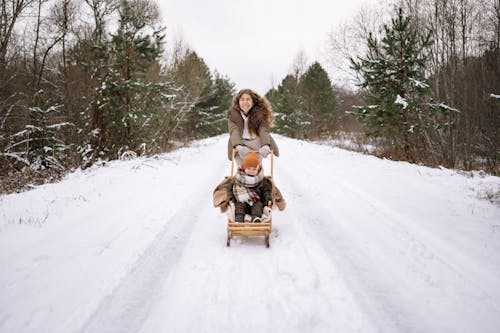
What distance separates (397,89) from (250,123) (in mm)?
7998

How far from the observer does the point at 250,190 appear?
12.0ft

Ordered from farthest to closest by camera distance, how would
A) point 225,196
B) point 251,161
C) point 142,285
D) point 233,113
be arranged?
point 233,113 < point 225,196 < point 251,161 < point 142,285

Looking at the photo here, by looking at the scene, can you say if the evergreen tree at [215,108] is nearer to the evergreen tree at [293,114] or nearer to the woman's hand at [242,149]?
the evergreen tree at [293,114]

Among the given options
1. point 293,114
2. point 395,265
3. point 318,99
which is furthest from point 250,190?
point 318,99

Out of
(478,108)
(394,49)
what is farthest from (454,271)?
(478,108)

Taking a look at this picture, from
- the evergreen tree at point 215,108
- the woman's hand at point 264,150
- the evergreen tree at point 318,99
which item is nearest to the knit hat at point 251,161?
the woman's hand at point 264,150

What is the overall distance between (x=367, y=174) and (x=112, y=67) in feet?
32.7

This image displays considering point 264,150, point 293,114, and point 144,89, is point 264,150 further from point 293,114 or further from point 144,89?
point 293,114

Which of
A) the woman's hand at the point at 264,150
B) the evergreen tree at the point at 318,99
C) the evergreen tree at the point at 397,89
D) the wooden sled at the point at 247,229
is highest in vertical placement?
the evergreen tree at the point at 318,99

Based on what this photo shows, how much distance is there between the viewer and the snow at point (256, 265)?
6.73ft

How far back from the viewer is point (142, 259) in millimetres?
2967

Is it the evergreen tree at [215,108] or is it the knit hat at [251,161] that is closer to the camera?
the knit hat at [251,161]

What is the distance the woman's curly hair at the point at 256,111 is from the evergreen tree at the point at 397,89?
6802mm

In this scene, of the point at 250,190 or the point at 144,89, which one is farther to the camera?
the point at 144,89
